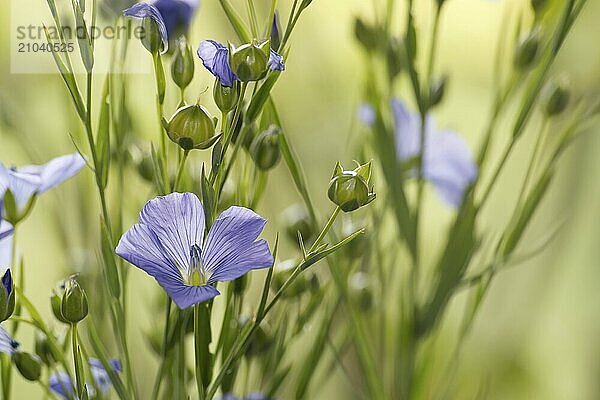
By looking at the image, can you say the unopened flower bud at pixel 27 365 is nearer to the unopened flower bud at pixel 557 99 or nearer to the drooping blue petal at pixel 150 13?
the drooping blue petal at pixel 150 13

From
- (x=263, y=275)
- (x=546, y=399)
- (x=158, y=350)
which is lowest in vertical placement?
(x=546, y=399)

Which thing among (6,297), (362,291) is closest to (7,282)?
(6,297)

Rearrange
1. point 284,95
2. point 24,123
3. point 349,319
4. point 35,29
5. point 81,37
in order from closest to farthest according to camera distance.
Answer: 1. point 81,37
2. point 349,319
3. point 35,29
4. point 24,123
5. point 284,95

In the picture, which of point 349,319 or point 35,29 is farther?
point 35,29

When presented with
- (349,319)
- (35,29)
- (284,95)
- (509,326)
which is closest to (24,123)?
(35,29)

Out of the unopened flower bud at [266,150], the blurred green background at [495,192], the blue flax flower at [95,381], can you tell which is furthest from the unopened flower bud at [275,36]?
the blurred green background at [495,192]

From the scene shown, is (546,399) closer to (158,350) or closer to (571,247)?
(571,247)

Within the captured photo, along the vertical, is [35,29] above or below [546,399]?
above
